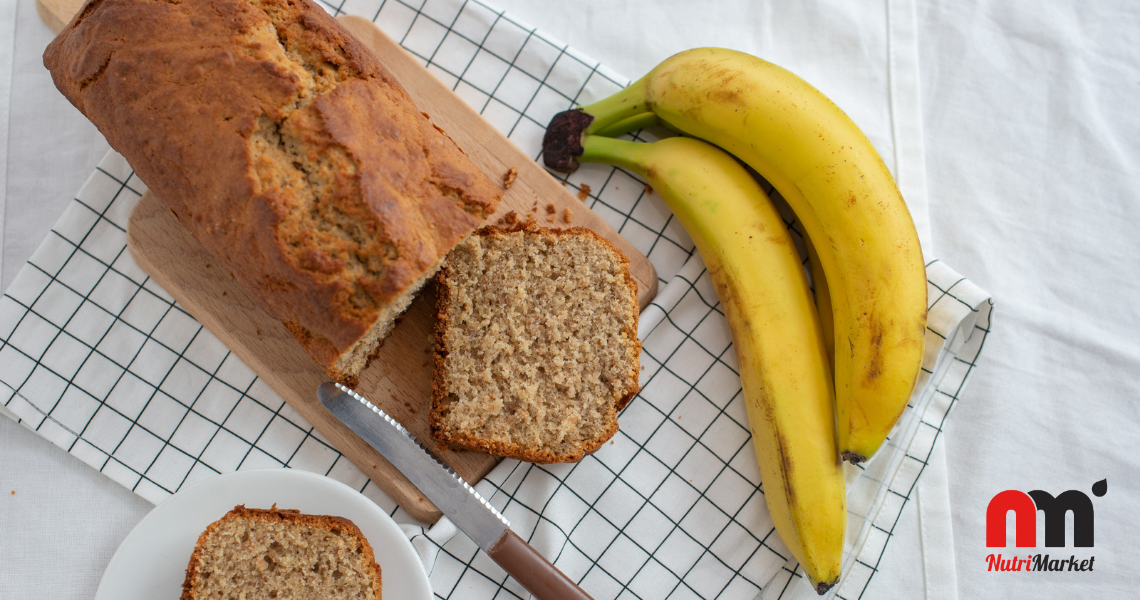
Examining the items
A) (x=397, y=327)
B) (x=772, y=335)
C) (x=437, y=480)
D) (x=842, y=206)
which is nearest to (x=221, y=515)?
(x=437, y=480)

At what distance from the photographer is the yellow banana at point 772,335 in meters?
2.12

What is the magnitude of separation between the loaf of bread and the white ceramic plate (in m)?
0.46

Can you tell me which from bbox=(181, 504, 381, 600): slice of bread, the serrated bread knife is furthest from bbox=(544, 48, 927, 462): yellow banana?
bbox=(181, 504, 381, 600): slice of bread

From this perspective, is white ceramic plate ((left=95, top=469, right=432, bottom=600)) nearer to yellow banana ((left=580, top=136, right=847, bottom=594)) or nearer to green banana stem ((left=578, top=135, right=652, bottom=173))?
yellow banana ((left=580, top=136, right=847, bottom=594))

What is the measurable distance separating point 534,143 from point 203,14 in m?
1.12

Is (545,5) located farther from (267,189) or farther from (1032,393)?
(1032,393)

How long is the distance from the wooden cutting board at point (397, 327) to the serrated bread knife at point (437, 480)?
0.32ft

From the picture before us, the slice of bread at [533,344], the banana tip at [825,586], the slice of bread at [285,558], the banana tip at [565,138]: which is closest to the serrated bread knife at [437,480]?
the slice of bread at [533,344]

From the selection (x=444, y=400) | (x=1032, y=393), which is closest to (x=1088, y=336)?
(x=1032, y=393)

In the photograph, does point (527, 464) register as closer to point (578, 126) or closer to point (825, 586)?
point (825, 586)

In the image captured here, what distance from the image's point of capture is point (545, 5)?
261cm

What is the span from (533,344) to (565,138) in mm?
765

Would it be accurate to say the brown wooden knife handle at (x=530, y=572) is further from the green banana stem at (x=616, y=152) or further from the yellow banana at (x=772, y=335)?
the green banana stem at (x=616, y=152)

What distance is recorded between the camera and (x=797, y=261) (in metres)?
2.26
